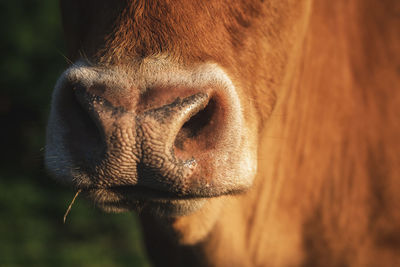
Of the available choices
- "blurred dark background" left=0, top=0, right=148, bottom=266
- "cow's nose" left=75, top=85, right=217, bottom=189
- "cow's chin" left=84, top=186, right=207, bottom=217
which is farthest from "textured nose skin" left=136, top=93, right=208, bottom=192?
"blurred dark background" left=0, top=0, right=148, bottom=266

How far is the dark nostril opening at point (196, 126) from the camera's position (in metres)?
1.50

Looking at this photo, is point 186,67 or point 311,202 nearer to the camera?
point 186,67

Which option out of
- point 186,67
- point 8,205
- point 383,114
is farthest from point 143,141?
point 8,205

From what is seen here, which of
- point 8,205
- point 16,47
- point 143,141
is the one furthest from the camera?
point 16,47

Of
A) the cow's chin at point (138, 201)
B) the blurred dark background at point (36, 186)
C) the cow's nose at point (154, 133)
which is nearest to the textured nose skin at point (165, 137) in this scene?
the cow's nose at point (154, 133)

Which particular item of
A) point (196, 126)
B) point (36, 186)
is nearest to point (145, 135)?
point (196, 126)

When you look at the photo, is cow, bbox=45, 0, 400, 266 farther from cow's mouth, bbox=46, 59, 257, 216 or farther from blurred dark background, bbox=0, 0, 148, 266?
blurred dark background, bbox=0, 0, 148, 266

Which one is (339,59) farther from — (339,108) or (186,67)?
(186,67)

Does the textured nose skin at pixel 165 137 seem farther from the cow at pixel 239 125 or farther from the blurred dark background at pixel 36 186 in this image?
the blurred dark background at pixel 36 186

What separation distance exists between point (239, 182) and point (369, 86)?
1.42m

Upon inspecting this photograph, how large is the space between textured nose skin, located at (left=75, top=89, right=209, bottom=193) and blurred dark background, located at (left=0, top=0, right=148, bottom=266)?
4.30 metres

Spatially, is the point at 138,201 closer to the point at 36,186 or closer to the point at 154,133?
the point at 154,133

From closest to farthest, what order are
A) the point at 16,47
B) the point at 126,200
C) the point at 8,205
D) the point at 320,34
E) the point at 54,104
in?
the point at 54,104
the point at 126,200
the point at 320,34
the point at 8,205
the point at 16,47

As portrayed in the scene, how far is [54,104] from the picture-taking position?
5.25ft
